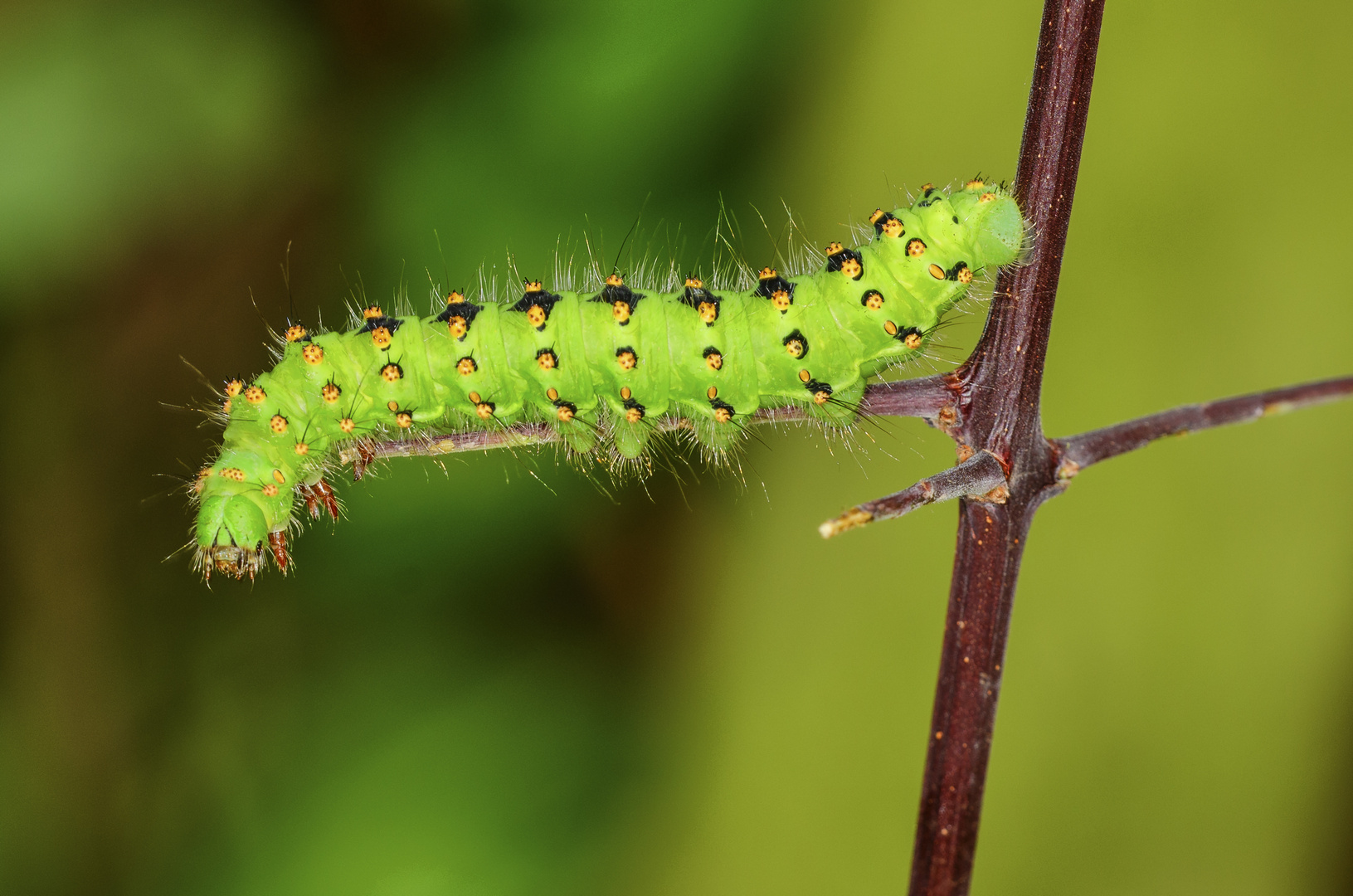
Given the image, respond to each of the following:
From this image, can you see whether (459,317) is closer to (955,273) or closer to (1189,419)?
(955,273)

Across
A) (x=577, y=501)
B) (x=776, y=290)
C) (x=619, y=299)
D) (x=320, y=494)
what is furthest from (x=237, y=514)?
(x=577, y=501)

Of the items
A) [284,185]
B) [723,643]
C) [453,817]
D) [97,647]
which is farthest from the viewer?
[723,643]

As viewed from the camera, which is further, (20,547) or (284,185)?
(284,185)

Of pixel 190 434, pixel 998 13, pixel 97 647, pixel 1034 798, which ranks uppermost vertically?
pixel 998 13

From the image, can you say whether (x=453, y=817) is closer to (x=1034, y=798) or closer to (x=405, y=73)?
(x=1034, y=798)

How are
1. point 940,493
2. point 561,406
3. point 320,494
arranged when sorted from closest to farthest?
point 940,493 → point 561,406 → point 320,494

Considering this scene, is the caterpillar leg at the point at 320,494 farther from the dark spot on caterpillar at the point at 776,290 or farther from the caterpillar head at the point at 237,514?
the dark spot on caterpillar at the point at 776,290

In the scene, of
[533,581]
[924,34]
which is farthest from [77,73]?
[924,34]
